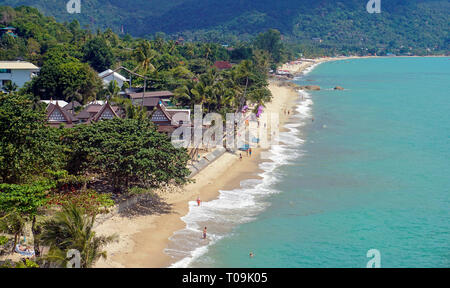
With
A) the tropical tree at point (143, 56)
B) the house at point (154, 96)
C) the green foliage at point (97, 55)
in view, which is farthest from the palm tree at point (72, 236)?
the green foliage at point (97, 55)

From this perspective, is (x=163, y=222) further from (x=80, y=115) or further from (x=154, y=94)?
(x=154, y=94)

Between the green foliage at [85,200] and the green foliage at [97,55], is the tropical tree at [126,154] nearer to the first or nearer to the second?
the green foliage at [85,200]

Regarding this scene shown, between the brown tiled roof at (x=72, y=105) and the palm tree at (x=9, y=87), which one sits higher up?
the palm tree at (x=9, y=87)

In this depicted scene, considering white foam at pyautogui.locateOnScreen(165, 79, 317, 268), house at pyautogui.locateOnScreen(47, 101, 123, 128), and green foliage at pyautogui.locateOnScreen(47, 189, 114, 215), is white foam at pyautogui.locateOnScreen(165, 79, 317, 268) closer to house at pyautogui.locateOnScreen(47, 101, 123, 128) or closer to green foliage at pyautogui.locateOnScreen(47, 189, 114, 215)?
green foliage at pyautogui.locateOnScreen(47, 189, 114, 215)

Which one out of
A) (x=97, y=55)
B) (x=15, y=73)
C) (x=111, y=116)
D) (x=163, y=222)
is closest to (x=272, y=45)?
(x=97, y=55)

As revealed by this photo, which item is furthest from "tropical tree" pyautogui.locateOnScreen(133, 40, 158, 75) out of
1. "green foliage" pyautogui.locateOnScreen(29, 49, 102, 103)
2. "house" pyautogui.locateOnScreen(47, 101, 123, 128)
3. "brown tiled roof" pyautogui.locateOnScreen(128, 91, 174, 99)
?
"house" pyautogui.locateOnScreen(47, 101, 123, 128)
